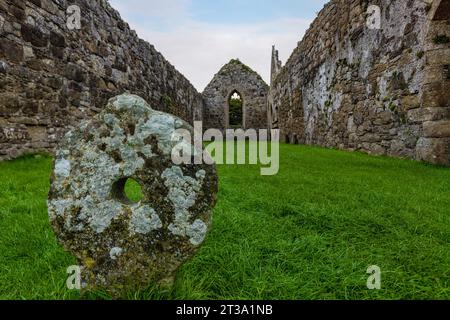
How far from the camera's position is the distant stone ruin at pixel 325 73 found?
210 inches

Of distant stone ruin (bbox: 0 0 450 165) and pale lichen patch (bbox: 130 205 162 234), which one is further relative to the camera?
distant stone ruin (bbox: 0 0 450 165)

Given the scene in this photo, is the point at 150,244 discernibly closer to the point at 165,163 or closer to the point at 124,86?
the point at 165,163

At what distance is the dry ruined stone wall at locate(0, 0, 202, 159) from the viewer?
5.06 metres

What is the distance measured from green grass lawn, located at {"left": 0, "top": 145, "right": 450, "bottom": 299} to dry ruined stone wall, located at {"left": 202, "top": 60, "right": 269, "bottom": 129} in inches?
704

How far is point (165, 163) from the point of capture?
1608 millimetres

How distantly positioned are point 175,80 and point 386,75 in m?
8.70

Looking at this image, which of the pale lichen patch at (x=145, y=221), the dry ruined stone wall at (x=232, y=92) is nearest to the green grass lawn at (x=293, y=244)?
the pale lichen patch at (x=145, y=221)

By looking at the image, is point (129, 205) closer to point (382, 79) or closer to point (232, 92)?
point (382, 79)

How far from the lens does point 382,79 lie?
23.8 feet

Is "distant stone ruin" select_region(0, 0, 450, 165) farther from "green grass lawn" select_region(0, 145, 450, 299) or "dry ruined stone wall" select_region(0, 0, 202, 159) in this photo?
"green grass lawn" select_region(0, 145, 450, 299)

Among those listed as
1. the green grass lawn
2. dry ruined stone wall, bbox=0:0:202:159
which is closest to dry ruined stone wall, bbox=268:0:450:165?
the green grass lawn

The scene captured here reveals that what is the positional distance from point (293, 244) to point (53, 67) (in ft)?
18.1

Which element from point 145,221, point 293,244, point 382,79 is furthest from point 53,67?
point 382,79
